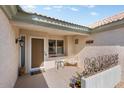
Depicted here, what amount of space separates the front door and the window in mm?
966

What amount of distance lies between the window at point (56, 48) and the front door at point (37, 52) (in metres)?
0.97

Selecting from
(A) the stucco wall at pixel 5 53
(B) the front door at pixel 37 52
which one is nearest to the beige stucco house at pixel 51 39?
(B) the front door at pixel 37 52

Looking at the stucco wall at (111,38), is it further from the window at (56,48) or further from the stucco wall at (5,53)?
the stucco wall at (5,53)

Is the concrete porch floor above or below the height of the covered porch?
below

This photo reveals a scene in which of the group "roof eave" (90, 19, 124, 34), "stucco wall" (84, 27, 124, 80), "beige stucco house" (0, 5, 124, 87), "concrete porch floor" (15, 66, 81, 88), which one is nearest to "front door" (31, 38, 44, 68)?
"beige stucco house" (0, 5, 124, 87)

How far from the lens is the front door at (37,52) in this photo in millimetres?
9058

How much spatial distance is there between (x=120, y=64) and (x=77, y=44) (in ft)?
16.9

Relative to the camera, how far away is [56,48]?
1072 cm

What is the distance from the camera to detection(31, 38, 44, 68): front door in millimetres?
9058

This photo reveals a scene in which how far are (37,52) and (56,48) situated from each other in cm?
192

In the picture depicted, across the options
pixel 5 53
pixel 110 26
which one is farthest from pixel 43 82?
pixel 110 26

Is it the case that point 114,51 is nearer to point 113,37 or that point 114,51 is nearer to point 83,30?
point 113,37

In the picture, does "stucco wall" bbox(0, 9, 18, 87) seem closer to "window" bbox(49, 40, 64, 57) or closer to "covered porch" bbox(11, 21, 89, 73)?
"covered porch" bbox(11, 21, 89, 73)
